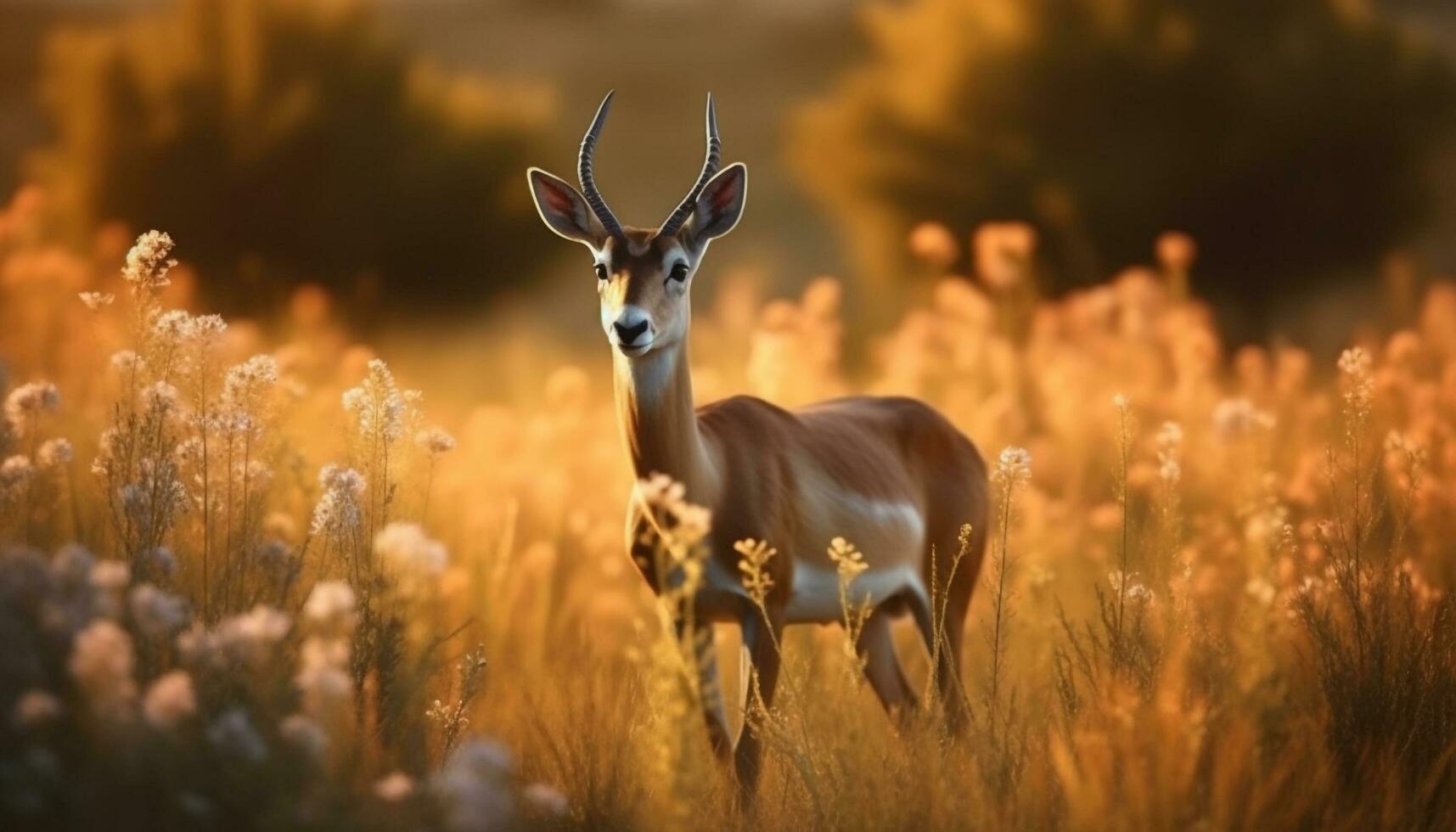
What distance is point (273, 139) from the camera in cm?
1955

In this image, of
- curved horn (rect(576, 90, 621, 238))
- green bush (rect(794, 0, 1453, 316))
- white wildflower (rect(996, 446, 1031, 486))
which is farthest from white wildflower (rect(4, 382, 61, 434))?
green bush (rect(794, 0, 1453, 316))

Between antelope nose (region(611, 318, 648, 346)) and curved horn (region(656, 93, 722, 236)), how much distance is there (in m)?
0.52

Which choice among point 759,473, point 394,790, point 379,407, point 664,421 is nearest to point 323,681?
point 394,790

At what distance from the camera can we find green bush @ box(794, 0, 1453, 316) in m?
19.6

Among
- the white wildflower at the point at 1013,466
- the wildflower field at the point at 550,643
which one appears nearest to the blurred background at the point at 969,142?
the wildflower field at the point at 550,643

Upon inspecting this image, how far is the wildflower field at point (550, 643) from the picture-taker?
405 centimetres

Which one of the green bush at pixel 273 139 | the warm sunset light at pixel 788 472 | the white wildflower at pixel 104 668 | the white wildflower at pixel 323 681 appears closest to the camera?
the white wildflower at pixel 104 668

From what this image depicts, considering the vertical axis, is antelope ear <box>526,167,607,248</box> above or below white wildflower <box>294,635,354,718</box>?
above

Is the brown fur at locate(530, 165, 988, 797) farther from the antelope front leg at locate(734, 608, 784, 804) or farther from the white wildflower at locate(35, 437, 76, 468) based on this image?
the white wildflower at locate(35, 437, 76, 468)

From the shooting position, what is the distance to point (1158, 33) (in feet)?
64.7

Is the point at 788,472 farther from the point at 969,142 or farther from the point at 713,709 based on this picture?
the point at 969,142

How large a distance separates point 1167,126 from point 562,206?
1373 cm

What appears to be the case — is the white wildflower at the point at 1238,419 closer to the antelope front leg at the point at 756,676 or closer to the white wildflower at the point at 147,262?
the antelope front leg at the point at 756,676

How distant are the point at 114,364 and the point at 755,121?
1801 inches
